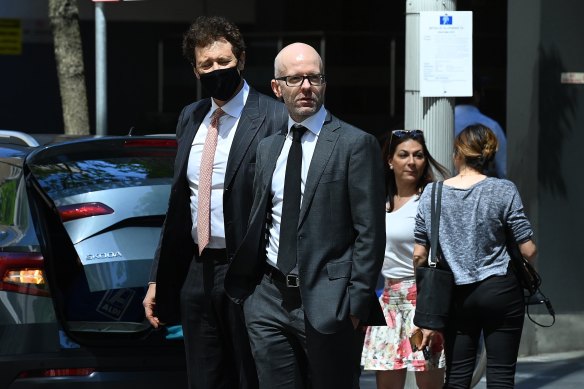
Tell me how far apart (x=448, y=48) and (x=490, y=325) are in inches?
68.2

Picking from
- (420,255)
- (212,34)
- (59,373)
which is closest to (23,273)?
(59,373)

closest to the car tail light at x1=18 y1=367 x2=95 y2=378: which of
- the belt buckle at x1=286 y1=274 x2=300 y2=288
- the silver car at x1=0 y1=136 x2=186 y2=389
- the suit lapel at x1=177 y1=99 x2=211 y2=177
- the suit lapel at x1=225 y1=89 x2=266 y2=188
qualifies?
the silver car at x1=0 y1=136 x2=186 y2=389

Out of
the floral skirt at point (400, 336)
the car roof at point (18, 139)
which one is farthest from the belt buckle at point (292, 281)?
the car roof at point (18, 139)

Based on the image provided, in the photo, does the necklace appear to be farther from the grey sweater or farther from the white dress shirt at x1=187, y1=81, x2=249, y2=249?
the white dress shirt at x1=187, y1=81, x2=249, y2=249

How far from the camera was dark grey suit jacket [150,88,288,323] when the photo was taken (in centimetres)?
505

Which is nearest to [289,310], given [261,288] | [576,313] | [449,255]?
[261,288]

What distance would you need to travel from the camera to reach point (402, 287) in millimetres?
6367

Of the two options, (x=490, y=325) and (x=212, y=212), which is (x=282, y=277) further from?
(x=490, y=325)

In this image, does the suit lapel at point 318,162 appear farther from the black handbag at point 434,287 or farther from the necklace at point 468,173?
the necklace at point 468,173

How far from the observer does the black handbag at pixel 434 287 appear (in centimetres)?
562

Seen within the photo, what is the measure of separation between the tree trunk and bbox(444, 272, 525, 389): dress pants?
18.9ft

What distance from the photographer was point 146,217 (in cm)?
575

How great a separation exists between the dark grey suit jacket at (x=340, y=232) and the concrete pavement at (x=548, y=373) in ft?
12.3

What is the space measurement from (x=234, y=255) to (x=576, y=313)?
4999mm
